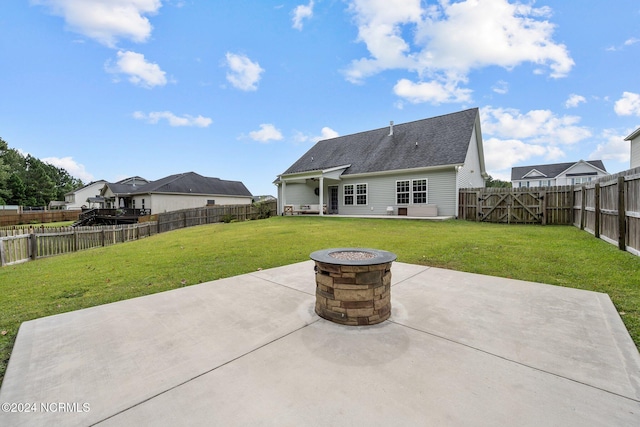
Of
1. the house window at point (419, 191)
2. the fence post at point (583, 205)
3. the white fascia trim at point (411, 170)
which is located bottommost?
the fence post at point (583, 205)

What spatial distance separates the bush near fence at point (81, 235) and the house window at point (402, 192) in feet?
34.6

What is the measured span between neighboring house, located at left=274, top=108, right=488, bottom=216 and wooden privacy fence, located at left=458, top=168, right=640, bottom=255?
1341mm

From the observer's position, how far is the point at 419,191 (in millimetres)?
15742

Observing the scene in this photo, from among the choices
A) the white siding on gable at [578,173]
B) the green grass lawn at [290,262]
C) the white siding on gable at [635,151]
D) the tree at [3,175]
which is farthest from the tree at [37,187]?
the white siding on gable at [578,173]

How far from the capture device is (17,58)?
38.6ft

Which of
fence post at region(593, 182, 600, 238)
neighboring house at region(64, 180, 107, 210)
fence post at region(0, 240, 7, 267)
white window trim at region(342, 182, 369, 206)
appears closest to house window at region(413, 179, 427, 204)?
white window trim at region(342, 182, 369, 206)

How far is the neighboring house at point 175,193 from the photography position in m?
27.7

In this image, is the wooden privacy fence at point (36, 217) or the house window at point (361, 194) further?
the wooden privacy fence at point (36, 217)

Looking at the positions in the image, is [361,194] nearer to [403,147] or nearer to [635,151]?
[403,147]

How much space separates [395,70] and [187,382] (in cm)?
1784

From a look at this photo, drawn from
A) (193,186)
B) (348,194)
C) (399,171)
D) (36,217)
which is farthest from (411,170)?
(36,217)

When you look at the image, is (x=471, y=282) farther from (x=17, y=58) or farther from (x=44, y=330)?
(x=17, y=58)

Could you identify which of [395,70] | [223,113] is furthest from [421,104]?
[223,113]

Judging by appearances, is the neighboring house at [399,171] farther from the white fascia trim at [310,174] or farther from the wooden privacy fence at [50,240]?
the wooden privacy fence at [50,240]
